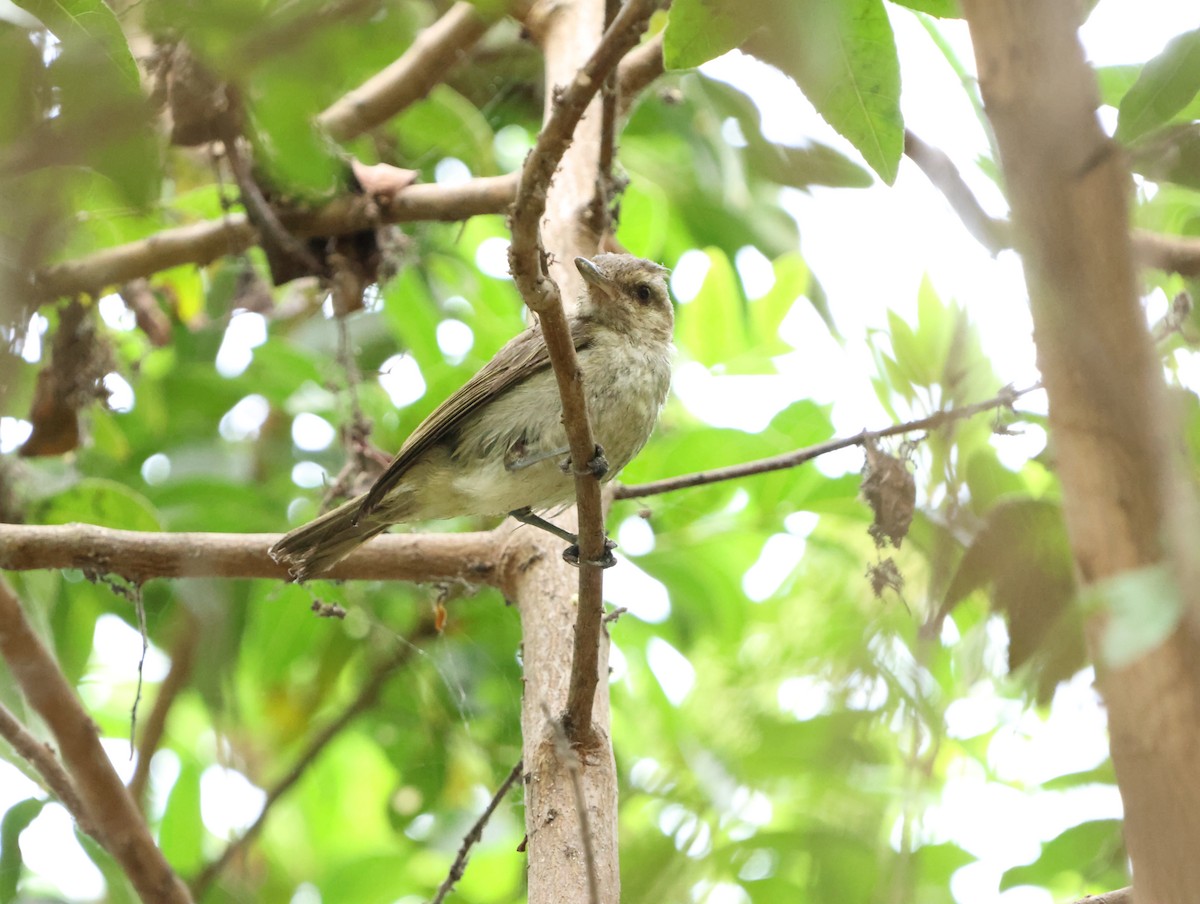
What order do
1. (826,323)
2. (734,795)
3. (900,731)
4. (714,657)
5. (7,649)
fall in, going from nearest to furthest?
(900,731) → (734,795) → (7,649) → (714,657) → (826,323)

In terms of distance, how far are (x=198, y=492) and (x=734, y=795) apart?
3016 mm

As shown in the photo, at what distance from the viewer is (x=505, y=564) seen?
3732 millimetres

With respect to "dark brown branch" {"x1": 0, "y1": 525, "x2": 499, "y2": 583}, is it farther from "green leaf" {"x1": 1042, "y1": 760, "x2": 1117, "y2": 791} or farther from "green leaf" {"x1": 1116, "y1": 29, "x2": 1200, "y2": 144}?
"green leaf" {"x1": 1116, "y1": 29, "x2": 1200, "y2": 144}

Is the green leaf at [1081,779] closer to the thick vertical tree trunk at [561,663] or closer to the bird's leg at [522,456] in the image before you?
the thick vertical tree trunk at [561,663]

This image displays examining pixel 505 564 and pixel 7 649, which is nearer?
pixel 7 649

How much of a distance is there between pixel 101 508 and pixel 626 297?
5.97ft

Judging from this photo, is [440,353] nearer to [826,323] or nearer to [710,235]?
[710,235]

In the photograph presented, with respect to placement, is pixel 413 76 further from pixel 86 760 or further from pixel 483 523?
pixel 86 760

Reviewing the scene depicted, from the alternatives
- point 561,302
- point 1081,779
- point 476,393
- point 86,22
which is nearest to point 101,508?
point 476,393

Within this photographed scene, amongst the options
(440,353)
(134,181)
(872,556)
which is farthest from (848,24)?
(440,353)

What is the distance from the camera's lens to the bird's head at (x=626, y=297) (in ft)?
13.2

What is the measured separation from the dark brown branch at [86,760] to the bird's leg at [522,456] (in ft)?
4.58

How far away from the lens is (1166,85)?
184 centimetres

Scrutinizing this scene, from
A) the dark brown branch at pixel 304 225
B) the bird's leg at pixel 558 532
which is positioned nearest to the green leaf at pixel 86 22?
the bird's leg at pixel 558 532
